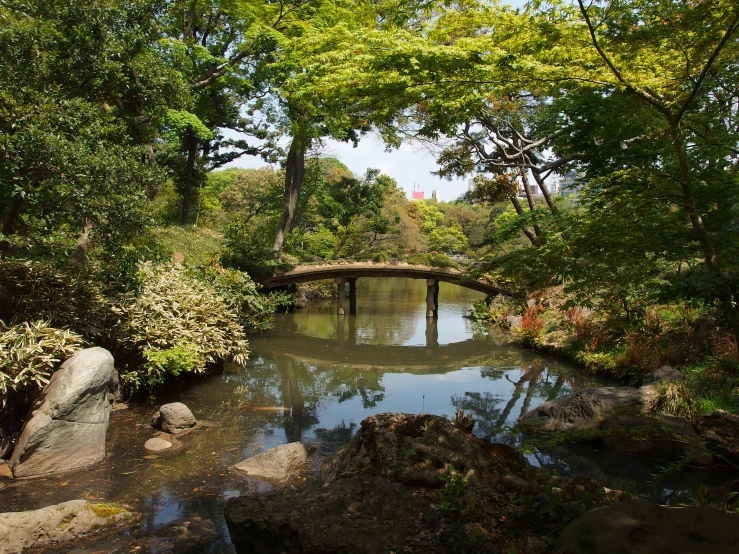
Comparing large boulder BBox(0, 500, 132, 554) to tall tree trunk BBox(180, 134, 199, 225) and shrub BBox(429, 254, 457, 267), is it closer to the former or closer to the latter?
shrub BBox(429, 254, 457, 267)

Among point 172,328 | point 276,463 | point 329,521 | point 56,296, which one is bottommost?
point 276,463

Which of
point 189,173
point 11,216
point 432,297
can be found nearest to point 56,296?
point 11,216

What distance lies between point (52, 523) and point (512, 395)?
7482 mm

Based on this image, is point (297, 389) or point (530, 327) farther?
point (530, 327)

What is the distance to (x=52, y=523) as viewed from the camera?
13.6 feet

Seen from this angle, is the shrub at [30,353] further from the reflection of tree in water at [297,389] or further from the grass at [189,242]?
the grass at [189,242]

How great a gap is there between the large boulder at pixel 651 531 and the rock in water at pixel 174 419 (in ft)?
18.2

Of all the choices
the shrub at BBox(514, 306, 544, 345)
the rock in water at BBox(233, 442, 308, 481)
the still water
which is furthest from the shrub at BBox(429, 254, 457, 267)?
the rock in water at BBox(233, 442, 308, 481)

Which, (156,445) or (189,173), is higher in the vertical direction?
(189,173)

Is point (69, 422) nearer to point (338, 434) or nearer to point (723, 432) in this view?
point (338, 434)

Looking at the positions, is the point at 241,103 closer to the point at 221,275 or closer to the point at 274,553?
the point at 221,275

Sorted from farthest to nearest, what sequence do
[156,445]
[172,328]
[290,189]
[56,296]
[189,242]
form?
1. [290,189]
2. [189,242]
3. [172,328]
4. [56,296]
5. [156,445]

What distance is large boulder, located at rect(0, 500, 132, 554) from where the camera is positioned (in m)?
3.91

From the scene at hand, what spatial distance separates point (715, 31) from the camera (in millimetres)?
3857
